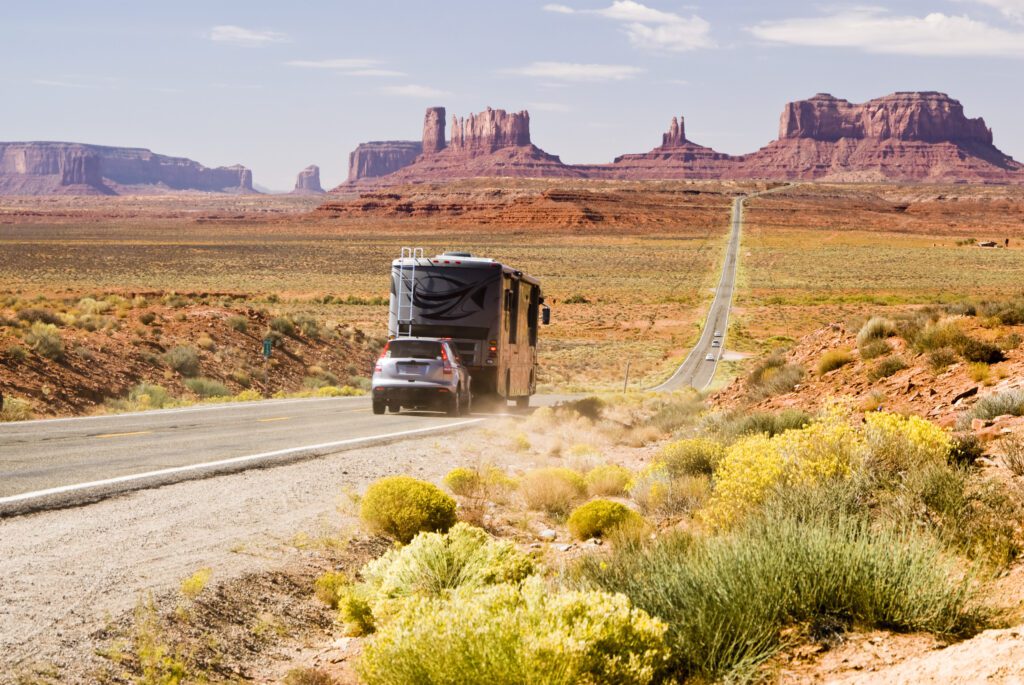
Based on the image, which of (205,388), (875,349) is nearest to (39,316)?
(205,388)

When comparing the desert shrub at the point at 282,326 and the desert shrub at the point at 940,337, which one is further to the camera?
the desert shrub at the point at 282,326

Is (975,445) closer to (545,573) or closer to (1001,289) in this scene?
(545,573)

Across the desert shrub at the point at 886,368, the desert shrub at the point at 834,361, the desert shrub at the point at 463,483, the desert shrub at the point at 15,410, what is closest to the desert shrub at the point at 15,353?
the desert shrub at the point at 15,410

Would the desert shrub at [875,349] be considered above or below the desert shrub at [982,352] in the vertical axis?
below

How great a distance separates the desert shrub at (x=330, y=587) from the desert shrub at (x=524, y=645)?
271 centimetres

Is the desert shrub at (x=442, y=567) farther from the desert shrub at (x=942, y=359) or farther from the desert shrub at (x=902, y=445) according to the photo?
the desert shrub at (x=942, y=359)

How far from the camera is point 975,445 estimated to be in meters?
9.41

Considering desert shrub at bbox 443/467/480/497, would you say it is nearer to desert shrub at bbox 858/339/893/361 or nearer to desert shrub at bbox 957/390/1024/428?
desert shrub at bbox 957/390/1024/428

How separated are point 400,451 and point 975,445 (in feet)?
26.0

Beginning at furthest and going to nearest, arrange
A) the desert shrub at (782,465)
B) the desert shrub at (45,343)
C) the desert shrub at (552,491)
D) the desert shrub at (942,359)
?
the desert shrub at (45,343)
the desert shrub at (942,359)
the desert shrub at (552,491)
the desert shrub at (782,465)

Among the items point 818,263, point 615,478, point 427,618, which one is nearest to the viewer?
point 427,618

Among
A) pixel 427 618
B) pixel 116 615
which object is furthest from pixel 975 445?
pixel 116 615

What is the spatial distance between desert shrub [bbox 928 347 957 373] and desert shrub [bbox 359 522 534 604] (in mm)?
10352

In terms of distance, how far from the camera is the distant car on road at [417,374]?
813 inches
